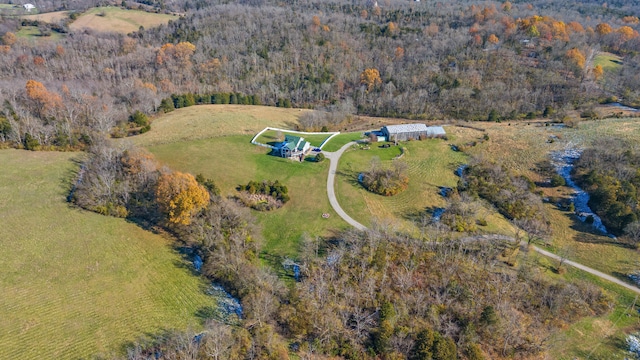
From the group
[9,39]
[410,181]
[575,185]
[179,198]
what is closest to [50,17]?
[9,39]

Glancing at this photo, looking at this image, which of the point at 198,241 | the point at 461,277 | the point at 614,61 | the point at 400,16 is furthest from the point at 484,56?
the point at 198,241

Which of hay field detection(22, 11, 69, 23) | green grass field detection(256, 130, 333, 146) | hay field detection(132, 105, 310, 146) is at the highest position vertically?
hay field detection(22, 11, 69, 23)

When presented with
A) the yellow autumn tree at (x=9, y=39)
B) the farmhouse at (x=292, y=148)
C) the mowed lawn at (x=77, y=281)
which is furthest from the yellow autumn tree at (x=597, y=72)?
the yellow autumn tree at (x=9, y=39)

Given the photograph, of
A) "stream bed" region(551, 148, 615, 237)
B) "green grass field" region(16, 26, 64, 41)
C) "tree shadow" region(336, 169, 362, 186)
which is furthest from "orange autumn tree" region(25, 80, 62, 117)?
"stream bed" region(551, 148, 615, 237)

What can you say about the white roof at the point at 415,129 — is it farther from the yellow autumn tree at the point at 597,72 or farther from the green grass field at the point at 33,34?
the green grass field at the point at 33,34

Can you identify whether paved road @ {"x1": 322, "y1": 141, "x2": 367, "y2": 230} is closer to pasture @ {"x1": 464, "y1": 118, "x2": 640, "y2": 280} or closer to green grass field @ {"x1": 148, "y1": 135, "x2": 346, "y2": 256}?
green grass field @ {"x1": 148, "y1": 135, "x2": 346, "y2": 256}

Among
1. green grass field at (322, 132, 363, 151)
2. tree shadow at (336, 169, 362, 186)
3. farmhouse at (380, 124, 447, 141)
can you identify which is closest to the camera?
tree shadow at (336, 169, 362, 186)
